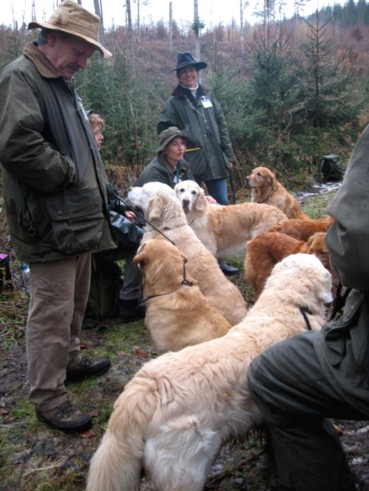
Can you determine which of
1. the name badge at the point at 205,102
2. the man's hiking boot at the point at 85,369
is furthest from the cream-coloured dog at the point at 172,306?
the name badge at the point at 205,102

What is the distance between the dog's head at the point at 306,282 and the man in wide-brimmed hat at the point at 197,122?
3.20 meters

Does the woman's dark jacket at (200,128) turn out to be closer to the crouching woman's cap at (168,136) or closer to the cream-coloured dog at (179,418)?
the crouching woman's cap at (168,136)

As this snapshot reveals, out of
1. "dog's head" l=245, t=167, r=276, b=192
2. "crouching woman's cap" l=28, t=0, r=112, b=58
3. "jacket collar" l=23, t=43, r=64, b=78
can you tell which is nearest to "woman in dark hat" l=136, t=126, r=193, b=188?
"dog's head" l=245, t=167, r=276, b=192

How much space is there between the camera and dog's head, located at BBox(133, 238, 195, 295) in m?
3.28

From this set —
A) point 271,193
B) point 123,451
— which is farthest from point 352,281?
point 271,193

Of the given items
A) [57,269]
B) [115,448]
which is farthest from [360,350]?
[57,269]

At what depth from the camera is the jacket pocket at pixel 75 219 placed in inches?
98.0

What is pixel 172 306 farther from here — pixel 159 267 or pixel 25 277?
pixel 25 277

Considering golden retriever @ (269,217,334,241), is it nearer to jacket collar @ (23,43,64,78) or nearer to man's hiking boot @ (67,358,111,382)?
man's hiking boot @ (67,358,111,382)

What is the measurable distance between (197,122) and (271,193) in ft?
5.73

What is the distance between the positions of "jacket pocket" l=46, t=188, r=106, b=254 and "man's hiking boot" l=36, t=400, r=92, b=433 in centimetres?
110

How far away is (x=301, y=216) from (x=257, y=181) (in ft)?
3.10

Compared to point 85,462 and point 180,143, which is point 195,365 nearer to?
point 85,462

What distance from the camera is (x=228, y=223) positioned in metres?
5.86
